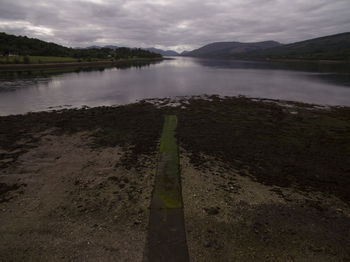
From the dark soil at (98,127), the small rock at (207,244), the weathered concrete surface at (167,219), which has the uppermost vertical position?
the dark soil at (98,127)

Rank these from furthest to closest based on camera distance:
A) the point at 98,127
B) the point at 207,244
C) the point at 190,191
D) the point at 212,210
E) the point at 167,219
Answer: the point at 98,127, the point at 190,191, the point at 212,210, the point at 167,219, the point at 207,244

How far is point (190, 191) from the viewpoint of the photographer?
10328mm

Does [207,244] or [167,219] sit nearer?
[207,244]

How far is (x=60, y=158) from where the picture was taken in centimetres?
1407

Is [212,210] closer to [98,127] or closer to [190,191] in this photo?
[190,191]

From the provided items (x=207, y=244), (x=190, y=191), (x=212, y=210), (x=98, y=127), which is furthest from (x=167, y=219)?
(x=98, y=127)

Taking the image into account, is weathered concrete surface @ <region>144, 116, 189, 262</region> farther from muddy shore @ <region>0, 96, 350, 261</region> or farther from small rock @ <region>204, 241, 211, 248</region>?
small rock @ <region>204, 241, 211, 248</region>

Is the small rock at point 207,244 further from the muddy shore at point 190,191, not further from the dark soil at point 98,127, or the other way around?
the dark soil at point 98,127

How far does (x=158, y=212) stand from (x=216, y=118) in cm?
1827

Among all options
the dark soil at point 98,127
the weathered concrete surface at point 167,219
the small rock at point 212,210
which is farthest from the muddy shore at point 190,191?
the weathered concrete surface at point 167,219

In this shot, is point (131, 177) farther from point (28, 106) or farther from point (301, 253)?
point (28, 106)

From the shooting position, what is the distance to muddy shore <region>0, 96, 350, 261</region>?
713 centimetres

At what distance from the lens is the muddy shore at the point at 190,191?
7.13m

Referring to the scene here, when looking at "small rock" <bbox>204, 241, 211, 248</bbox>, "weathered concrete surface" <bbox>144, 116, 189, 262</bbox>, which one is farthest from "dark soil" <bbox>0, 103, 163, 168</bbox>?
"small rock" <bbox>204, 241, 211, 248</bbox>
